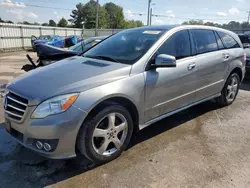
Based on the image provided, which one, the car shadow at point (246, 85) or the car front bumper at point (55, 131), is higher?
the car front bumper at point (55, 131)

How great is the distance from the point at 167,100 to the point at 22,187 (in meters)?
2.09

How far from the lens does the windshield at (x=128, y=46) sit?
306 cm

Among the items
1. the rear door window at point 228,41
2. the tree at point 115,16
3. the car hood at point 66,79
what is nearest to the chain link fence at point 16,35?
the car hood at point 66,79

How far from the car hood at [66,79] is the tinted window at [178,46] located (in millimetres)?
751

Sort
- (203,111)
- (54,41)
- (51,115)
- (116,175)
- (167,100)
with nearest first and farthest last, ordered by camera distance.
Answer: (51,115) → (116,175) → (167,100) → (203,111) → (54,41)

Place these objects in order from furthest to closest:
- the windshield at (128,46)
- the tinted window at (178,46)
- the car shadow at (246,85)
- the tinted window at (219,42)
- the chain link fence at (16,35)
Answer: the chain link fence at (16,35)
the car shadow at (246,85)
the tinted window at (219,42)
the tinted window at (178,46)
the windshield at (128,46)

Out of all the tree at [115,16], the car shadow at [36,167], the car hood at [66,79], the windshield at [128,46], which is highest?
the tree at [115,16]

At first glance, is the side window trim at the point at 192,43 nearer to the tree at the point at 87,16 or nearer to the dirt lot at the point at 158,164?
the dirt lot at the point at 158,164

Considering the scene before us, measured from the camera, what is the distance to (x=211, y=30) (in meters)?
4.20

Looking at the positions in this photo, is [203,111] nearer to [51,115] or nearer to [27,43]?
[51,115]

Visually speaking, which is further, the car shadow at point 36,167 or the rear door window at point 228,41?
the rear door window at point 228,41

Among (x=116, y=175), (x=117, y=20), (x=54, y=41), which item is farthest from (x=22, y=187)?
(x=117, y=20)

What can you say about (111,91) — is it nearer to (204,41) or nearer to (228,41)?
(204,41)

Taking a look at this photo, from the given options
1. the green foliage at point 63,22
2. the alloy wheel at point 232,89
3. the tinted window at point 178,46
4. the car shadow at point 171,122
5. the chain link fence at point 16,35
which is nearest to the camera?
the tinted window at point 178,46
